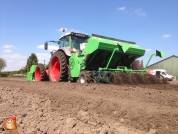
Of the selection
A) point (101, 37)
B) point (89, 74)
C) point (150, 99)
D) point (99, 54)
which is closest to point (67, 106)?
point (150, 99)

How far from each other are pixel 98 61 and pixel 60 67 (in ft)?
7.00

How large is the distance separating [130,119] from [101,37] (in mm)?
5171

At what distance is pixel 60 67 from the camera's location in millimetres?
8984

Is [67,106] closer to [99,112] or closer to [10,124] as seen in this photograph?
[99,112]

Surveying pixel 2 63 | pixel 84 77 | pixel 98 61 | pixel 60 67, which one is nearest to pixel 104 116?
pixel 84 77

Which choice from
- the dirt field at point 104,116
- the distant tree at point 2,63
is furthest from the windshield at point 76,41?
the distant tree at point 2,63

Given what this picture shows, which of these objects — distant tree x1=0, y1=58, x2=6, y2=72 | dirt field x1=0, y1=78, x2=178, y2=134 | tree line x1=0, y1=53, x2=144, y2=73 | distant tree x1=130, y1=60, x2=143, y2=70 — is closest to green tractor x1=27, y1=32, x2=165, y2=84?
distant tree x1=130, y1=60, x2=143, y2=70

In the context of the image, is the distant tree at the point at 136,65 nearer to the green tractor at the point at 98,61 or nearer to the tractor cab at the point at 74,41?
the green tractor at the point at 98,61

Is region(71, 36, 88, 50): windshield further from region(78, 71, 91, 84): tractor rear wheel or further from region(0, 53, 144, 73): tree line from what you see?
region(0, 53, 144, 73): tree line

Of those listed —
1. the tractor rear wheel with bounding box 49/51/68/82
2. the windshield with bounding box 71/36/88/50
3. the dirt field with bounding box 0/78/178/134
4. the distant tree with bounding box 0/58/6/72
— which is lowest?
the dirt field with bounding box 0/78/178/134

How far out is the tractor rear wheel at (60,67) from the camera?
891cm

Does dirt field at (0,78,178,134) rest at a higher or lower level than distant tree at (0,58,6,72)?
lower

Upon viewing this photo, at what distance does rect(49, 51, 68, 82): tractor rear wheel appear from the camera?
29.2ft

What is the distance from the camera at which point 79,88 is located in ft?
19.1
